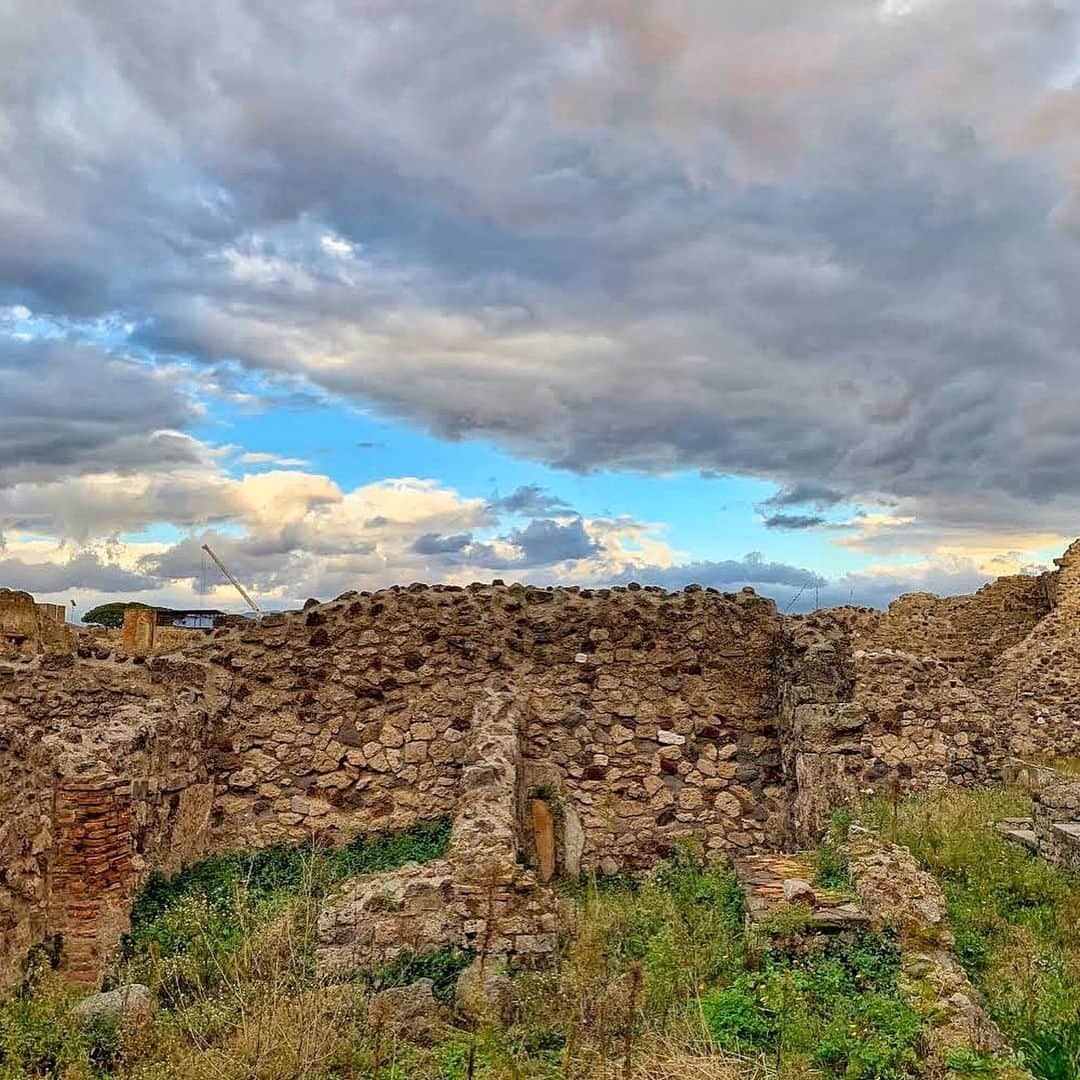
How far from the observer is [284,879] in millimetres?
9891

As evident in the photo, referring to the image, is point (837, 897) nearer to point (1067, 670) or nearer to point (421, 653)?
point (421, 653)

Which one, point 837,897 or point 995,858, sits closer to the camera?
point 837,897

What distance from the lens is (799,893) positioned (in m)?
7.46

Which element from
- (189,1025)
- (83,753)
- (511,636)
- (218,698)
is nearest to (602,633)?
(511,636)

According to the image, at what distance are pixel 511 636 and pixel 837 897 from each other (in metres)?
5.11

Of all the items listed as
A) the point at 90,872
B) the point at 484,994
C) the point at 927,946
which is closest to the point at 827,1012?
the point at 927,946

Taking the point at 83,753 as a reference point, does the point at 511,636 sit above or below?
above

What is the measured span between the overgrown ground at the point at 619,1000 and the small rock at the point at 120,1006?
118 mm

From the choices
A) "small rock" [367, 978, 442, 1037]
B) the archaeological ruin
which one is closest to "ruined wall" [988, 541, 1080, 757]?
the archaeological ruin

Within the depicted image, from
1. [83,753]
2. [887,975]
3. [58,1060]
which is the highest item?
[83,753]

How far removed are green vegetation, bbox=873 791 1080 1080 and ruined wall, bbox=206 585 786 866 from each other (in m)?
1.91

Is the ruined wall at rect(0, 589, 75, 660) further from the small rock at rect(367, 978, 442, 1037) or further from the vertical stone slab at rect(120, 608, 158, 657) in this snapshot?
the small rock at rect(367, 978, 442, 1037)

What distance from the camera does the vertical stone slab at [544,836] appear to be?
34.1 ft

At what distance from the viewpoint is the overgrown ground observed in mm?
5352
